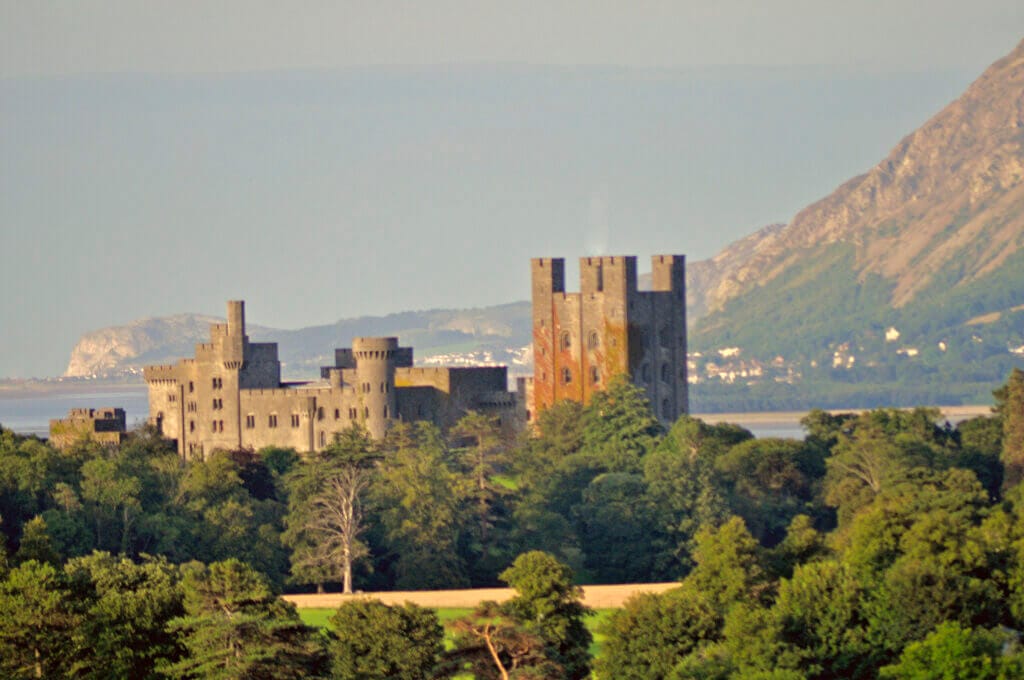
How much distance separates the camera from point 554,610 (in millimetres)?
67875

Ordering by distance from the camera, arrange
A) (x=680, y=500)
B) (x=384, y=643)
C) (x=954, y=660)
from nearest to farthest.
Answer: (x=384, y=643) < (x=954, y=660) < (x=680, y=500)

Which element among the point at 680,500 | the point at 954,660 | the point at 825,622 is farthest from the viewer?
the point at 680,500

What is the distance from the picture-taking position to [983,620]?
2982 inches

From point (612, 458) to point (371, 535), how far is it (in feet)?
53.0

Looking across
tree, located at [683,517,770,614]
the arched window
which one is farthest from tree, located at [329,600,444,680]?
the arched window

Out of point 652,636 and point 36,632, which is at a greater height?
point 36,632

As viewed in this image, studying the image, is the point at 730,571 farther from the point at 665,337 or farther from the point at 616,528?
the point at 665,337

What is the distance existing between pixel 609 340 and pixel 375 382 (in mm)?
13526

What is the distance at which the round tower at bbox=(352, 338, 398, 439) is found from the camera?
373ft

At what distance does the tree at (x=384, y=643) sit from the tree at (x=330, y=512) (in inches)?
1121

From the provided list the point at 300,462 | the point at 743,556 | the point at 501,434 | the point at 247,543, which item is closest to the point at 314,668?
the point at 743,556

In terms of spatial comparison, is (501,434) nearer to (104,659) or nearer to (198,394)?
(198,394)

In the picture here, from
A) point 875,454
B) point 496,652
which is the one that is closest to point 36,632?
point 496,652

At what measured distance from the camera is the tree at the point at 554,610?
67.0 metres
